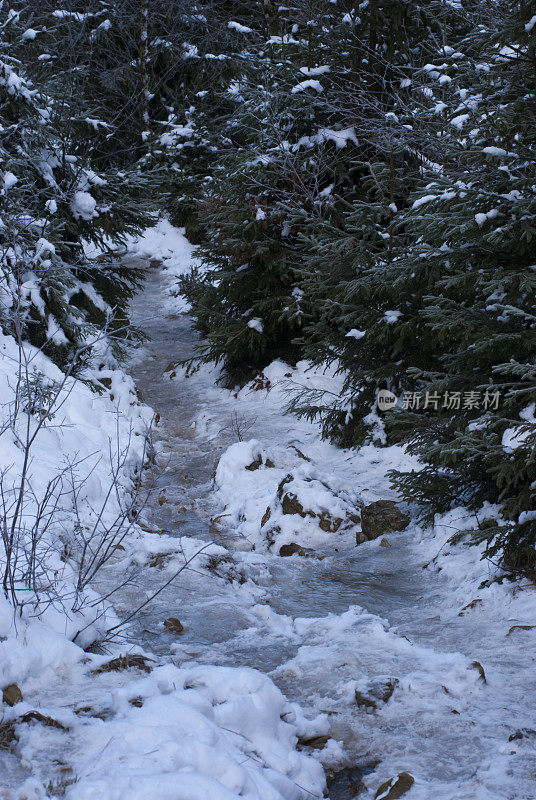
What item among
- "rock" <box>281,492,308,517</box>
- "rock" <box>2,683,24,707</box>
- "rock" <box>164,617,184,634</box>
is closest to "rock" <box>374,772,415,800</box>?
"rock" <box>2,683,24,707</box>

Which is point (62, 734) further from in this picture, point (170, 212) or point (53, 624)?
point (170, 212)

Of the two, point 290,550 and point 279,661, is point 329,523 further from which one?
point 279,661

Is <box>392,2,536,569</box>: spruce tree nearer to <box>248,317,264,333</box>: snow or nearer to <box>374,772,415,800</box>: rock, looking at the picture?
<box>374,772,415,800</box>: rock

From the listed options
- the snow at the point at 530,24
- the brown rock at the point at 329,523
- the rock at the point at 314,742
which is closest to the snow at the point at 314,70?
the snow at the point at 530,24

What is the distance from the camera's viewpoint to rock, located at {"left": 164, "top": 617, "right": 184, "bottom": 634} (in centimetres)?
448

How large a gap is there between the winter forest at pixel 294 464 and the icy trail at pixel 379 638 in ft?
0.07

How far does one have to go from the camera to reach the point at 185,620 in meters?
4.68

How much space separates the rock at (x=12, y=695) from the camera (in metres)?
3.09

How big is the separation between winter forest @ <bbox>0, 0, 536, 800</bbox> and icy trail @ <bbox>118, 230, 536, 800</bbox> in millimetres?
21

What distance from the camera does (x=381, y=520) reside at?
266 inches

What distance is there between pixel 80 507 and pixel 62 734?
3.53 m

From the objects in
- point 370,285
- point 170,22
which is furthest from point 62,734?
point 170,22

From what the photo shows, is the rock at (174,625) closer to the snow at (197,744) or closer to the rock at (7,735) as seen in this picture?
the snow at (197,744)

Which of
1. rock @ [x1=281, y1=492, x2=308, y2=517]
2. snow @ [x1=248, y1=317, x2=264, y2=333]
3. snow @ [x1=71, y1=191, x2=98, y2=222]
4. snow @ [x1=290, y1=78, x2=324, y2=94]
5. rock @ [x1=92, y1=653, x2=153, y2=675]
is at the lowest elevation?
rock @ [x1=92, y1=653, x2=153, y2=675]
